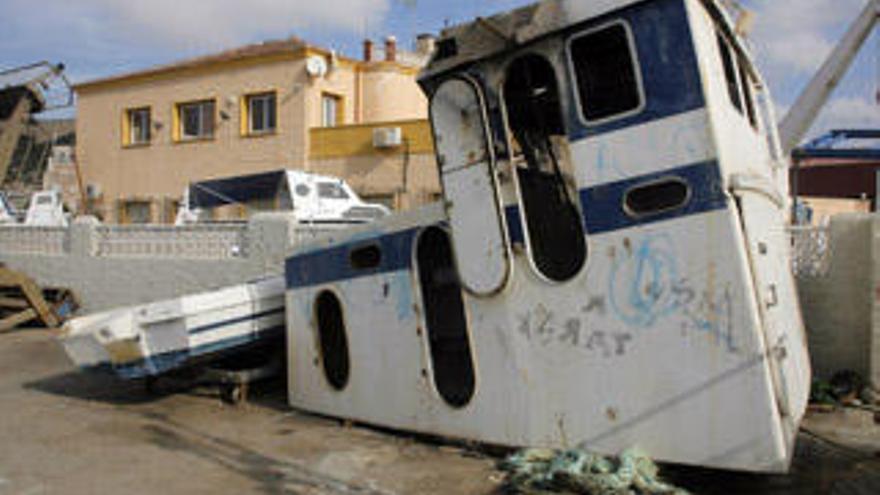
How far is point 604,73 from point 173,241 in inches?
344

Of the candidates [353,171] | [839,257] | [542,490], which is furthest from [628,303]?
[353,171]

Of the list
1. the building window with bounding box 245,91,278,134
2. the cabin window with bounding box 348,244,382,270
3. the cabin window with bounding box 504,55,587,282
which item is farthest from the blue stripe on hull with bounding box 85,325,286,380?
the building window with bounding box 245,91,278,134

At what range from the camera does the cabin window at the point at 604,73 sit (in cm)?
449

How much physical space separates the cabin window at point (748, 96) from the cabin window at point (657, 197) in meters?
1.34

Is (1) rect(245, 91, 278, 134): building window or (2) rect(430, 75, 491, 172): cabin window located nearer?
(2) rect(430, 75, 491, 172): cabin window

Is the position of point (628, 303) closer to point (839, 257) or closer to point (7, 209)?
point (839, 257)

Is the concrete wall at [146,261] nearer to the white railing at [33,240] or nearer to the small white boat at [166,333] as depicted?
the white railing at [33,240]

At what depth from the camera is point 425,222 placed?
5.51 m

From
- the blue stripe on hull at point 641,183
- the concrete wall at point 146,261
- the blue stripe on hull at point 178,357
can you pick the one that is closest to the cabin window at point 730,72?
the blue stripe on hull at point 641,183

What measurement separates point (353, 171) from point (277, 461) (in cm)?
1380

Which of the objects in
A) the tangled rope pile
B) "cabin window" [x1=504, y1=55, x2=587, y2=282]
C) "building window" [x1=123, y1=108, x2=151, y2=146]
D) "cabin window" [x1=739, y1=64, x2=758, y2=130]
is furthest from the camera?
"building window" [x1=123, y1=108, x2=151, y2=146]

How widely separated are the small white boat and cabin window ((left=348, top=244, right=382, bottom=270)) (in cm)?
151

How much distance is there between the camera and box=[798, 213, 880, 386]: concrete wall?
21.8 ft

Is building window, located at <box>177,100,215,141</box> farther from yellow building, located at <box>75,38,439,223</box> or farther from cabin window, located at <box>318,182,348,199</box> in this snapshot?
cabin window, located at <box>318,182,348,199</box>
